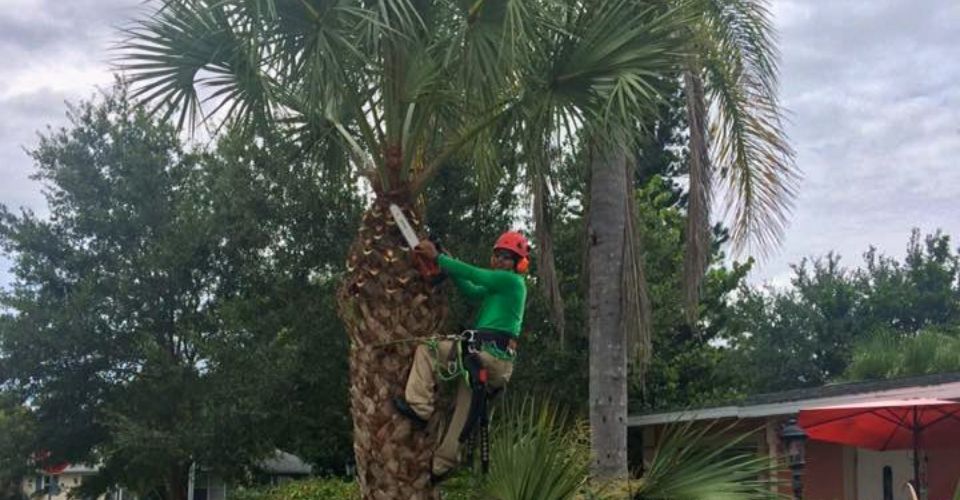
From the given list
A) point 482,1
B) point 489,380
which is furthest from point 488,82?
point 489,380

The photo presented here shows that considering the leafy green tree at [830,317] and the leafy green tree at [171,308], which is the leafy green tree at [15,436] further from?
the leafy green tree at [830,317]

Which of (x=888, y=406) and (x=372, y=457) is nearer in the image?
(x=372, y=457)

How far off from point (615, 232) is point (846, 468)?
836 centimetres

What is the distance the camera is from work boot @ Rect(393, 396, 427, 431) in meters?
7.53

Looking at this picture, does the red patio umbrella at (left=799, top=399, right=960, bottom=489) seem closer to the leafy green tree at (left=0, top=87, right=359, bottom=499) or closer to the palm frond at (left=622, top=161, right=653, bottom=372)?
the palm frond at (left=622, top=161, right=653, bottom=372)

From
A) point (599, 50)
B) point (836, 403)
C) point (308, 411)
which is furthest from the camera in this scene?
point (308, 411)

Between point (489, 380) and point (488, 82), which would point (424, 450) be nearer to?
point (489, 380)

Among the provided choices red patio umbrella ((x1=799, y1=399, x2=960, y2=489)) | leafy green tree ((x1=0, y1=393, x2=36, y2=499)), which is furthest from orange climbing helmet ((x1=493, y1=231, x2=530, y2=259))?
leafy green tree ((x1=0, y1=393, x2=36, y2=499))

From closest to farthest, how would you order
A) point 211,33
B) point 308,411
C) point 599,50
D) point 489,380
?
point 489,380, point 599,50, point 211,33, point 308,411

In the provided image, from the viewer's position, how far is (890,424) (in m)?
12.4

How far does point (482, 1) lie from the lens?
7648 mm

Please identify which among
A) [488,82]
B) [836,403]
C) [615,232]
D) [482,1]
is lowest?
[836,403]

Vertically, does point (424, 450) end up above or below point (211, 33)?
below

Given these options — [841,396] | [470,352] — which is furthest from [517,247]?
[841,396]
